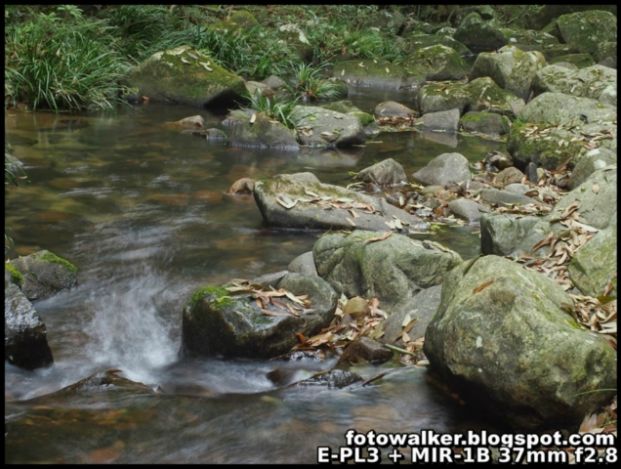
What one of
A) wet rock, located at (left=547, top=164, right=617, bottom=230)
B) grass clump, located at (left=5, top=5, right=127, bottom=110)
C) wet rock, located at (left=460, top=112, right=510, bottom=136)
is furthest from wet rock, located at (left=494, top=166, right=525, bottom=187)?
grass clump, located at (left=5, top=5, right=127, bottom=110)

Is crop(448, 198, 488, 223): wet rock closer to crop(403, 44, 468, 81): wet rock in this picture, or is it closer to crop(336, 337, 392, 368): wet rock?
crop(336, 337, 392, 368): wet rock

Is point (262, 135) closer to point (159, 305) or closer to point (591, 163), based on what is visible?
point (591, 163)

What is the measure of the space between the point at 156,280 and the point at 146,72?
9.00 m

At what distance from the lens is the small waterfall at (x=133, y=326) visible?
550 cm

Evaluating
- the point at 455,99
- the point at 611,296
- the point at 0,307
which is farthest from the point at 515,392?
the point at 455,99

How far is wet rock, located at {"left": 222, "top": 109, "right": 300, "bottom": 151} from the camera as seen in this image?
11953mm

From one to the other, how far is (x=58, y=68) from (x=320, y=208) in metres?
7.36

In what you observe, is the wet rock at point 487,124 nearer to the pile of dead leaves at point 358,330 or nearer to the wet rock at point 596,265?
the wet rock at point 596,265

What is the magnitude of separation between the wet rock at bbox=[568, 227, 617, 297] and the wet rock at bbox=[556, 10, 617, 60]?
18548 millimetres

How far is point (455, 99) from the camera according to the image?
15250mm

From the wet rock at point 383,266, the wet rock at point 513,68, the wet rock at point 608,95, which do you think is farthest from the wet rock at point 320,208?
the wet rock at point 513,68

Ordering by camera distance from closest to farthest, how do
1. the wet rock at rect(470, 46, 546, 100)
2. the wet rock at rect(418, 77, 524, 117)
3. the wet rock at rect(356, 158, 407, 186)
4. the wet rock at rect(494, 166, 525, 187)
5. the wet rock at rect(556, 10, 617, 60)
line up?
the wet rock at rect(356, 158, 407, 186) → the wet rock at rect(494, 166, 525, 187) → the wet rock at rect(418, 77, 524, 117) → the wet rock at rect(470, 46, 546, 100) → the wet rock at rect(556, 10, 617, 60)

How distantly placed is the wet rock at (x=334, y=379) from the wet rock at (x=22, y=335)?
5.52 feet

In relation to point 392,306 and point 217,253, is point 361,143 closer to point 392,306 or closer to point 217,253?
point 217,253
